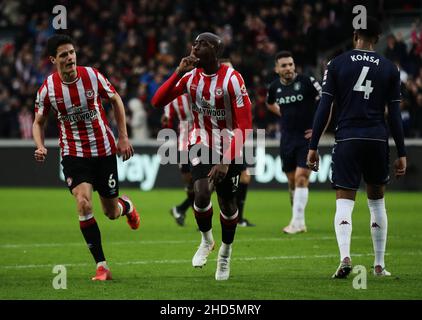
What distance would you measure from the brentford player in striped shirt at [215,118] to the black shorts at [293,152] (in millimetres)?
4848

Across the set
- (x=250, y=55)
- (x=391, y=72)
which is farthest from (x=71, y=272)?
(x=250, y=55)

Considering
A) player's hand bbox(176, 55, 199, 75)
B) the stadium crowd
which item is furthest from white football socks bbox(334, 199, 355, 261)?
the stadium crowd

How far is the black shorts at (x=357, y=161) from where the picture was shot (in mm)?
8992

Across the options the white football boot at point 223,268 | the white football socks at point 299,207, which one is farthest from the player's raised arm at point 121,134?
the white football socks at point 299,207

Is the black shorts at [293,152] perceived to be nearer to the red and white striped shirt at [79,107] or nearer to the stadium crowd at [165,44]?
the red and white striped shirt at [79,107]

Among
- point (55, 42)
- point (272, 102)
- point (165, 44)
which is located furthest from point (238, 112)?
point (165, 44)

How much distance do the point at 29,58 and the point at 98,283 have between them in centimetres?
2042

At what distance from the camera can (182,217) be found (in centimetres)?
1573

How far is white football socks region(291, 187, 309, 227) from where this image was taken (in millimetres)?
14266

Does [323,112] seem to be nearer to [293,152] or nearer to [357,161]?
[357,161]

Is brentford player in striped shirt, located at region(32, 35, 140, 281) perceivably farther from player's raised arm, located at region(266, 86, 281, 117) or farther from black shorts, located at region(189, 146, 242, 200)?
player's raised arm, located at region(266, 86, 281, 117)

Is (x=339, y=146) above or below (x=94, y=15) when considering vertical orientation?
below

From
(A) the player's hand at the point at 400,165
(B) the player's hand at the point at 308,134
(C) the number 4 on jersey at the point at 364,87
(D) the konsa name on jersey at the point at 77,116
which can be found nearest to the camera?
(C) the number 4 on jersey at the point at 364,87

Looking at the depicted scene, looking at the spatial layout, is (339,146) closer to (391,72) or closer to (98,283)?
(391,72)
